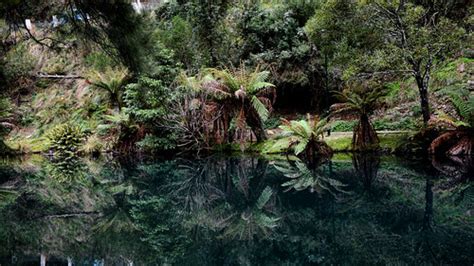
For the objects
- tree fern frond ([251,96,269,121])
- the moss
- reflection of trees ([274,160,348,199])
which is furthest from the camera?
tree fern frond ([251,96,269,121])

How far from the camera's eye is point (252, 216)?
4973 mm

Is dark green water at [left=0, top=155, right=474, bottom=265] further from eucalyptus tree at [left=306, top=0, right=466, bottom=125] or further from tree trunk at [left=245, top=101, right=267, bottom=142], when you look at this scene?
tree trunk at [left=245, top=101, right=267, bottom=142]

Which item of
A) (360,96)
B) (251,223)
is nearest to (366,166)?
(360,96)

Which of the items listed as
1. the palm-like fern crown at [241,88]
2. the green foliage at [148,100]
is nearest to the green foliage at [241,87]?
the palm-like fern crown at [241,88]

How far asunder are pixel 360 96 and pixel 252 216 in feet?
20.5

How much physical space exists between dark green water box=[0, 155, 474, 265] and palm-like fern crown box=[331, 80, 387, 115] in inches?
51.5

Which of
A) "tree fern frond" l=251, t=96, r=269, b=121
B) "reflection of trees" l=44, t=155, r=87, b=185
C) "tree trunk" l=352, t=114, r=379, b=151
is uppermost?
"tree fern frond" l=251, t=96, r=269, b=121

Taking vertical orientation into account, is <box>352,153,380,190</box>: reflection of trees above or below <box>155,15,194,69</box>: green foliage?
below

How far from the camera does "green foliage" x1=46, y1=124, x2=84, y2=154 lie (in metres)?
14.8

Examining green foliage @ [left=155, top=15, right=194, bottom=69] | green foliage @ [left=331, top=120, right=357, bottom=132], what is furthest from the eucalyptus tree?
green foliage @ [left=155, top=15, right=194, bottom=69]

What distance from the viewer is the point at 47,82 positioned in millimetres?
20141

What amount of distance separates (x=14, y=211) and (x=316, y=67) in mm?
10269

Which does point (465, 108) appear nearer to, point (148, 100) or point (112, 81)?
point (148, 100)

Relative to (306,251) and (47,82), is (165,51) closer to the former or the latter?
(306,251)
